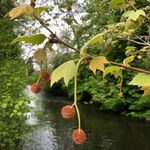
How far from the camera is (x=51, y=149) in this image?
407 inches

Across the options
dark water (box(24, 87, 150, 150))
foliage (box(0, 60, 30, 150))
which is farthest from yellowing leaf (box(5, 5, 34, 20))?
dark water (box(24, 87, 150, 150))

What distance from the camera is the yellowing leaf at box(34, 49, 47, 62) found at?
1051 mm

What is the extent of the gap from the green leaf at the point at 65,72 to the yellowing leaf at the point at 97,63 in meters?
0.05

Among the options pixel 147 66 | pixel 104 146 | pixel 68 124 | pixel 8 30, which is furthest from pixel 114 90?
pixel 8 30

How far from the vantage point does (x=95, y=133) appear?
12289 mm

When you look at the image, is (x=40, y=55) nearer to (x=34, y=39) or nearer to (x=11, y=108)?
(x=34, y=39)

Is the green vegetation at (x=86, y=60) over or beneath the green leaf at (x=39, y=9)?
beneath

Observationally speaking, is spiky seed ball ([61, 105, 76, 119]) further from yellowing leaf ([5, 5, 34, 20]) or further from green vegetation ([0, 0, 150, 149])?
yellowing leaf ([5, 5, 34, 20])

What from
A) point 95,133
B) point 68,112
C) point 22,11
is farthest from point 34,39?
point 95,133

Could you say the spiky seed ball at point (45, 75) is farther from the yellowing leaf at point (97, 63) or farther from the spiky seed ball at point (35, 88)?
the yellowing leaf at point (97, 63)

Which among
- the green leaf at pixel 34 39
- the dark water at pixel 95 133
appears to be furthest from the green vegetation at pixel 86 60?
the dark water at pixel 95 133

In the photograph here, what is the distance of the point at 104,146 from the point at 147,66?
546 centimetres

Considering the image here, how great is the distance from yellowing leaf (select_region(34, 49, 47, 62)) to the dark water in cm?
743

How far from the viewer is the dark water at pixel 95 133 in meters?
10.6
